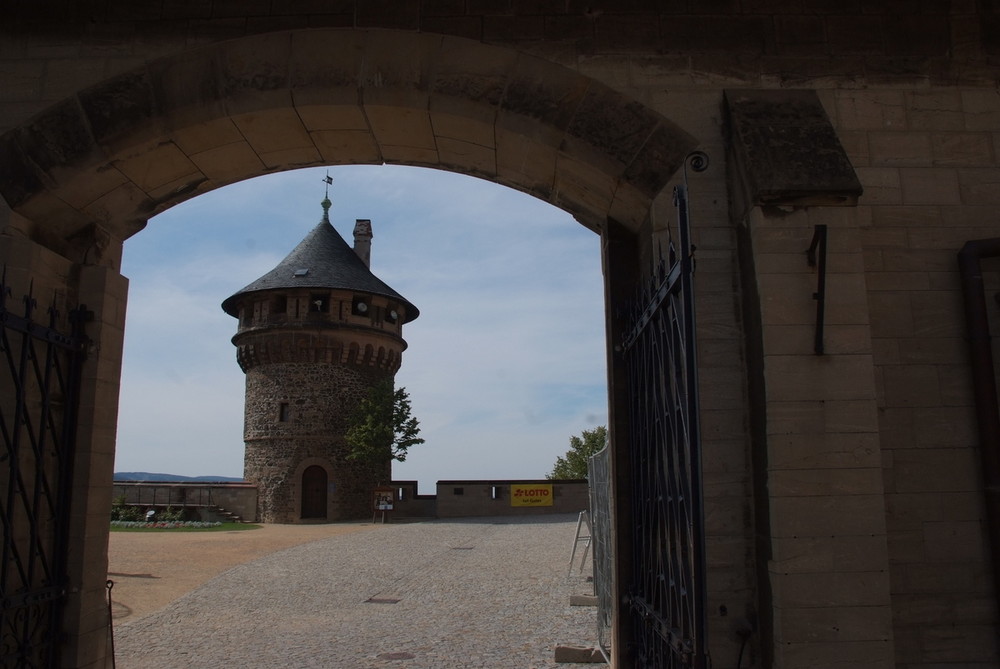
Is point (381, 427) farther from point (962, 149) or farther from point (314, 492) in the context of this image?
point (962, 149)

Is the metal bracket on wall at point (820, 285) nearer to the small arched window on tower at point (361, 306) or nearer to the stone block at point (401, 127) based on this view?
the stone block at point (401, 127)

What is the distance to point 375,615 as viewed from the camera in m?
9.27

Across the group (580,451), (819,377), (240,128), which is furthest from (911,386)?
(580,451)

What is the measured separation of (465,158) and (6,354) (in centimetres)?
268

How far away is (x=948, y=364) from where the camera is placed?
3844mm

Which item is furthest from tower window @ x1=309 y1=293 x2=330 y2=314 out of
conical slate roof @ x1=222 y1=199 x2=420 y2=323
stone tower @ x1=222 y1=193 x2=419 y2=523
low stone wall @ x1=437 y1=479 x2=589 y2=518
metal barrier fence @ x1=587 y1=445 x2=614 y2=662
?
metal barrier fence @ x1=587 y1=445 x2=614 y2=662

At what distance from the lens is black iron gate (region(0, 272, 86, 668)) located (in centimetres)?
378

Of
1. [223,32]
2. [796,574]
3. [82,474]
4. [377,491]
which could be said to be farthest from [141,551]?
[796,574]

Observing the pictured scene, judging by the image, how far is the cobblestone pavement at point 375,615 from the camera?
23.3 feet

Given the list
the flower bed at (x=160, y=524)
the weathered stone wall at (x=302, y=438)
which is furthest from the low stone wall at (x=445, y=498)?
the flower bed at (x=160, y=524)

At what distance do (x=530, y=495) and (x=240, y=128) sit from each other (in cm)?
2497

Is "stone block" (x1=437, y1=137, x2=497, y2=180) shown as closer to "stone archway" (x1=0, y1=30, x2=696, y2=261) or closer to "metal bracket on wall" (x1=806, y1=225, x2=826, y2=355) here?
"stone archway" (x1=0, y1=30, x2=696, y2=261)

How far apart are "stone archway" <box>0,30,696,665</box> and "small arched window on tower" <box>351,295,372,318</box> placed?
2524 cm

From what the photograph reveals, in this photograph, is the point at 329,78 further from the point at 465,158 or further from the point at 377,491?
the point at 377,491
